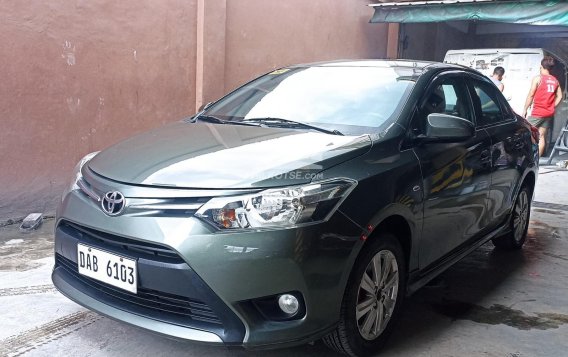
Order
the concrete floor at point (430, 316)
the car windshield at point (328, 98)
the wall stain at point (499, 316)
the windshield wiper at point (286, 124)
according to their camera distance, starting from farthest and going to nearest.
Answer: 1. the wall stain at point (499, 316)
2. the car windshield at point (328, 98)
3. the windshield wiper at point (286, 124)
4. the concrete floor at point (430, 316)

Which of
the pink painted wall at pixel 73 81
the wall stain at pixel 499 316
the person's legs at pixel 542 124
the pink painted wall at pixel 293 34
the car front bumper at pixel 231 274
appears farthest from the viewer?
the person's legs at pixel 542 124

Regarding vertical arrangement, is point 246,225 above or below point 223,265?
above

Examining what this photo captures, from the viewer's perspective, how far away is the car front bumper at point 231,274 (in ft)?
7.41

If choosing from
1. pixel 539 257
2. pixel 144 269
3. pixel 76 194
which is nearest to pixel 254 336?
pixel 144 269

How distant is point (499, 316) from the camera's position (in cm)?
344

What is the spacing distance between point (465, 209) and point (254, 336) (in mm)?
1798

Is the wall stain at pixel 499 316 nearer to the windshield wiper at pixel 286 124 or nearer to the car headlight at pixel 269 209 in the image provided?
the windshield wiper at pixel 286 124

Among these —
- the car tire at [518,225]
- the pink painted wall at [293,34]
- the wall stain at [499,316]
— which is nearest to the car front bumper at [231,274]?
the wall stain at [499,316]

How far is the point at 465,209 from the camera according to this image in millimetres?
3502

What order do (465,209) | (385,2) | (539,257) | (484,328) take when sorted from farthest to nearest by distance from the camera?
Result: (385,2), (539,257), (465,209), (484,328)

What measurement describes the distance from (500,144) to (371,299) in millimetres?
1885

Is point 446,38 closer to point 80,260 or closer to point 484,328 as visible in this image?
point 484,328

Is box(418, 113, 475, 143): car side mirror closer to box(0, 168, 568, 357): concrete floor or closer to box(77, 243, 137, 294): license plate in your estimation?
box(0, 168, 568, 357): concrete floor

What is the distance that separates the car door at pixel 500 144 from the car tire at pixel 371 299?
135cm
